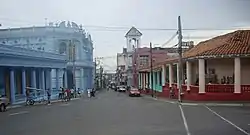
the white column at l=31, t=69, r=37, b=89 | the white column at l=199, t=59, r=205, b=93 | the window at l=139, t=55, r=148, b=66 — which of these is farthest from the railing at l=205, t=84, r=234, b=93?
the window at l=139, t=55, r=148, b=66

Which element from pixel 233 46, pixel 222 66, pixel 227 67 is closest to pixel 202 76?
pixel 222 66

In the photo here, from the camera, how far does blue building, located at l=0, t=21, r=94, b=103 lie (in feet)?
125

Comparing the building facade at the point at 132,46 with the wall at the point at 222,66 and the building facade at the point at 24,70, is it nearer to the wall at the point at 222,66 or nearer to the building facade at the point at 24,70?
the building facade at the point at 24,70

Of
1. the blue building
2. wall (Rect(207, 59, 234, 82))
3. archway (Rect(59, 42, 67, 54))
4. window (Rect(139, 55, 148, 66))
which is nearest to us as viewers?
wall (Rect(207, 59, 234, 82))

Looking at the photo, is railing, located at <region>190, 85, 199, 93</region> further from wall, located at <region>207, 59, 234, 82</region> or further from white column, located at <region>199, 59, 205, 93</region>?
wall, located at <region>207, 59, 234, 82</region>

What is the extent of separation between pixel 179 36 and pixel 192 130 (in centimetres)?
2025

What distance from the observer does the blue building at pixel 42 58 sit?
38.2 metres

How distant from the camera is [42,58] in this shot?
149 ft

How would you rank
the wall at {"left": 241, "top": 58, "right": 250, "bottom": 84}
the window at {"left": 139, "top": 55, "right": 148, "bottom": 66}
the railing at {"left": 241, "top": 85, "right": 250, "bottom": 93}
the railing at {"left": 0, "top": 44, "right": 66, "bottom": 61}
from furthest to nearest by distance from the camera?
the window at {"left": 139, "top": 55, "right": 148, "bottom": 66}
the railing at {"left": 0, "top": 44, "right": 66, "bottom": 61}
the wall at {"left": 241, "top": 58, "right": 250, "bottom": 84}
the railing at {"left": 241, "top": 85, "right": 250, "bottom": 93}

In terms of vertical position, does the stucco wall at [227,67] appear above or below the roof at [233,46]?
below

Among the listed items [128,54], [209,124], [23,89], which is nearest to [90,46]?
[128,54]

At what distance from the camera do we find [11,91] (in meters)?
37.4

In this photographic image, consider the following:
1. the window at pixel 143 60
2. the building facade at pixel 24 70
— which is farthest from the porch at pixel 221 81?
the window at pixel 143 60

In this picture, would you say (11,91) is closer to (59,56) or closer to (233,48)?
(59,56)
